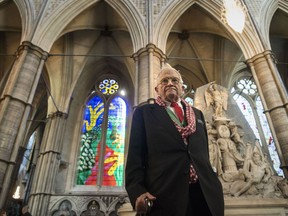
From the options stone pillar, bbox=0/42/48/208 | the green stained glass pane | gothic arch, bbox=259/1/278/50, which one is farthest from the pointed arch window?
stone pillar, bbox=0/42/48/208

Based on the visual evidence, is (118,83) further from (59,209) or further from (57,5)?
(59,209)

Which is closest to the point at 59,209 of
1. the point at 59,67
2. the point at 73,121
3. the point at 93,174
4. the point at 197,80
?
the point at 93,174

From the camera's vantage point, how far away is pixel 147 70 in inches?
310

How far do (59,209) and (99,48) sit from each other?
25.8 feet

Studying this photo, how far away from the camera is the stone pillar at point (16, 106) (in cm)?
639

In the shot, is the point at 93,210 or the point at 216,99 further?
the point at 93,210

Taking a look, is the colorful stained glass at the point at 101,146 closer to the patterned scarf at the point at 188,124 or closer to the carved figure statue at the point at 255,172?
the carved figure statue at the point at 255,172

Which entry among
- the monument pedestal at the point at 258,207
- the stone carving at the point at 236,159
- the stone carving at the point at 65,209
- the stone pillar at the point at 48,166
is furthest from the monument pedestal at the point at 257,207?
the stone pillar at the point at 48,166

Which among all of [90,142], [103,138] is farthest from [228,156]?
[90,142]

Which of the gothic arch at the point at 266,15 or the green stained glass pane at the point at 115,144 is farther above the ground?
Result: the gothic arch at the point at 266,15

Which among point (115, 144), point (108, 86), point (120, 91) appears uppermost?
point (108, 86)

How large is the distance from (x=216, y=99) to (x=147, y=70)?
2.80m

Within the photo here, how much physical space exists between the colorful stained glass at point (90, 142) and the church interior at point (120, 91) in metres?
0.05

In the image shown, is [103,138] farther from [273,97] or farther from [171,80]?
[171,80]
